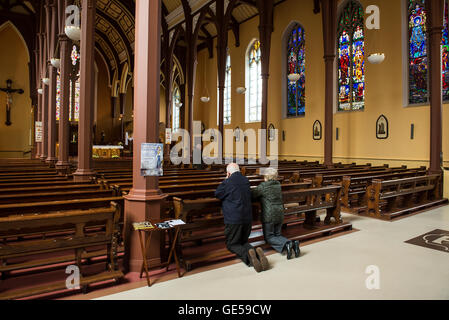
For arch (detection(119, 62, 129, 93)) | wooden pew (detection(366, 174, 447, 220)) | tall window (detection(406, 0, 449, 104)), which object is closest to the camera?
wooden pew (detection(366, 174, 447, 220))

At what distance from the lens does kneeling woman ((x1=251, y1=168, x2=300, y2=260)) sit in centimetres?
401

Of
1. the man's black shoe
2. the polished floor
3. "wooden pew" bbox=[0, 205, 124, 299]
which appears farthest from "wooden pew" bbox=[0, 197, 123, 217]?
the man's black shoe

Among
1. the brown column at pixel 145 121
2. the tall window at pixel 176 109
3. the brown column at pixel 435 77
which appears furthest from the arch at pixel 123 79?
the brown column at pixel 145 121

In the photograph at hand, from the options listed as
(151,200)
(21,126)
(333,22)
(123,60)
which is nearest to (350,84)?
(333,22)

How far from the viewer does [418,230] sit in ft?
18.0

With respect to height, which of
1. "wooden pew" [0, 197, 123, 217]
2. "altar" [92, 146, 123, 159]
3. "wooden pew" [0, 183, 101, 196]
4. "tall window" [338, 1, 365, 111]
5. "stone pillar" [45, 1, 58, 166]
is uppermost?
"tall window" [338, 1, 365, 111]

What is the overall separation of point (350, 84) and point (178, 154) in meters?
12.7

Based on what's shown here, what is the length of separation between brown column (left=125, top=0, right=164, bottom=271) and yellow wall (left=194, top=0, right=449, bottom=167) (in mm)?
10467

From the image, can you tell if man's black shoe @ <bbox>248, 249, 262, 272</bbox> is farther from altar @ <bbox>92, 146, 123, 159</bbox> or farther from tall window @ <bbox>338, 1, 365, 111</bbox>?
altar @ <bbox>92, 146, 123, 159</bbox>

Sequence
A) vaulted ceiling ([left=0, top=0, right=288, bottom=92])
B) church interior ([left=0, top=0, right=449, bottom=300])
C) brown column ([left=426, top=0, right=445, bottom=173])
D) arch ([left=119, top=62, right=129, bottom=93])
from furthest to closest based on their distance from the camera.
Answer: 1. arch ([left=119, top=62, right=129, bottom=93])
2. vaulted ceiling ([left=0, top=0, right=288, bottom=92])
3. brown column ([left=426, top=0, right=445, bottom=173])
4. church interior ([left=0, top=0, right=449, bottom=300])

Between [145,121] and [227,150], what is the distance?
52.7ft

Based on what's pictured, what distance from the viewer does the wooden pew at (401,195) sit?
6500 millimetres

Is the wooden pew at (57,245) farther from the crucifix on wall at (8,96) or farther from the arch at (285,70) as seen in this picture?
the crucifix on wall at (8,96)
